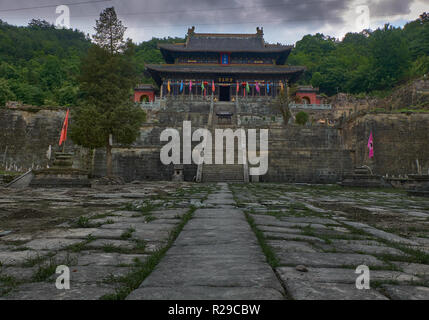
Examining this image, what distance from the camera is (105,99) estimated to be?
13.5m

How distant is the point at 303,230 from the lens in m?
2.95

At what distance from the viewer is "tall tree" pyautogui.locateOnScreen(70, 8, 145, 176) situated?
13219 mm

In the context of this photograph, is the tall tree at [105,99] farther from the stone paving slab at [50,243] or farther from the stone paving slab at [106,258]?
the stone paving slab at [106,258]

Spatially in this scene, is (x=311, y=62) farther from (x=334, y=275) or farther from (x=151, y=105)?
(x=334, y=275)

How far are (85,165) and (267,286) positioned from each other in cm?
1867

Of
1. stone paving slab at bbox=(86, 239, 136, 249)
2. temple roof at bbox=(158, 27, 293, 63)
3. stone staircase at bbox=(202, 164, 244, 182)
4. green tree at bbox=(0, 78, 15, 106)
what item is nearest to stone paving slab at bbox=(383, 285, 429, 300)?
stone paving slab at bbox=(86, 239, 136, 249)

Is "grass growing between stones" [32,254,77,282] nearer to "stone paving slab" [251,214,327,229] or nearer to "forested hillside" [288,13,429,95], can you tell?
"stone paving slab" [251,214,327,229]

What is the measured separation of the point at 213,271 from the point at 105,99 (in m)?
13.3

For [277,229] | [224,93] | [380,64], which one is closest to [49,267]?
[277,229]

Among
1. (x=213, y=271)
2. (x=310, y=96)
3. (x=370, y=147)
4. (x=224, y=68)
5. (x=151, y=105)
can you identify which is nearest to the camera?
(x=213, y=271)

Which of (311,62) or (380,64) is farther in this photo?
(311,62)


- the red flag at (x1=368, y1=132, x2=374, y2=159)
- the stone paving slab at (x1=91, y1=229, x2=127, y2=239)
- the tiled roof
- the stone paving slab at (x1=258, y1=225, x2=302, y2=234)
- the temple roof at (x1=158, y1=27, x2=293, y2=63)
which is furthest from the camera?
the temple roof at (x1=158, y1=27, x2=293, y2=63)

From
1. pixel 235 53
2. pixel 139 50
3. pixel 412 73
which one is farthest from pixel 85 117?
pixel 139 50
